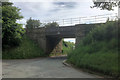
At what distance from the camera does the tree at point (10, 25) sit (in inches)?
687

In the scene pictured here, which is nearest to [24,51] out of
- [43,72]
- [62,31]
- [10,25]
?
[10,25]

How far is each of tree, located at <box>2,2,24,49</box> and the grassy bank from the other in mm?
984

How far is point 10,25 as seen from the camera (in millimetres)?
17797

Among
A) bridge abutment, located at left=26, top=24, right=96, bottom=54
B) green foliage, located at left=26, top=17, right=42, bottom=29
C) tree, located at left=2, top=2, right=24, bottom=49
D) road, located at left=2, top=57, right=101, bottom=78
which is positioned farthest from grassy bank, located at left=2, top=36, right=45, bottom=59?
road, located at left=2, top=57, right=101, bottom=78

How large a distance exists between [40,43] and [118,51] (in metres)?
19.0

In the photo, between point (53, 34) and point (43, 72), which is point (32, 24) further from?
point (43, 72)

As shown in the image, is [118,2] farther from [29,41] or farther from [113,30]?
[29,41]

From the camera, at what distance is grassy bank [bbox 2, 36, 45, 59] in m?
18.3

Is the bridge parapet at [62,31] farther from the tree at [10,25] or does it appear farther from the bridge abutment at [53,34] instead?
the tree at [10,25]

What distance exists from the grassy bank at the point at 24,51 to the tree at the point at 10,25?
984 millimetres

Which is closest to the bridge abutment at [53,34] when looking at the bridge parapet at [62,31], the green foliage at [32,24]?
the bridge parapet at [62,31]

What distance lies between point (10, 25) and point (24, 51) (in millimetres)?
4369

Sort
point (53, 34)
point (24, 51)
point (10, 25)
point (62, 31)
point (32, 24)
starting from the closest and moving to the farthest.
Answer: point (10, 25), point (24, 51), point (62, 31), point (53, 34), point (32, 24)

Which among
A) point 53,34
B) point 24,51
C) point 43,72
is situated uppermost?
point 53,34
